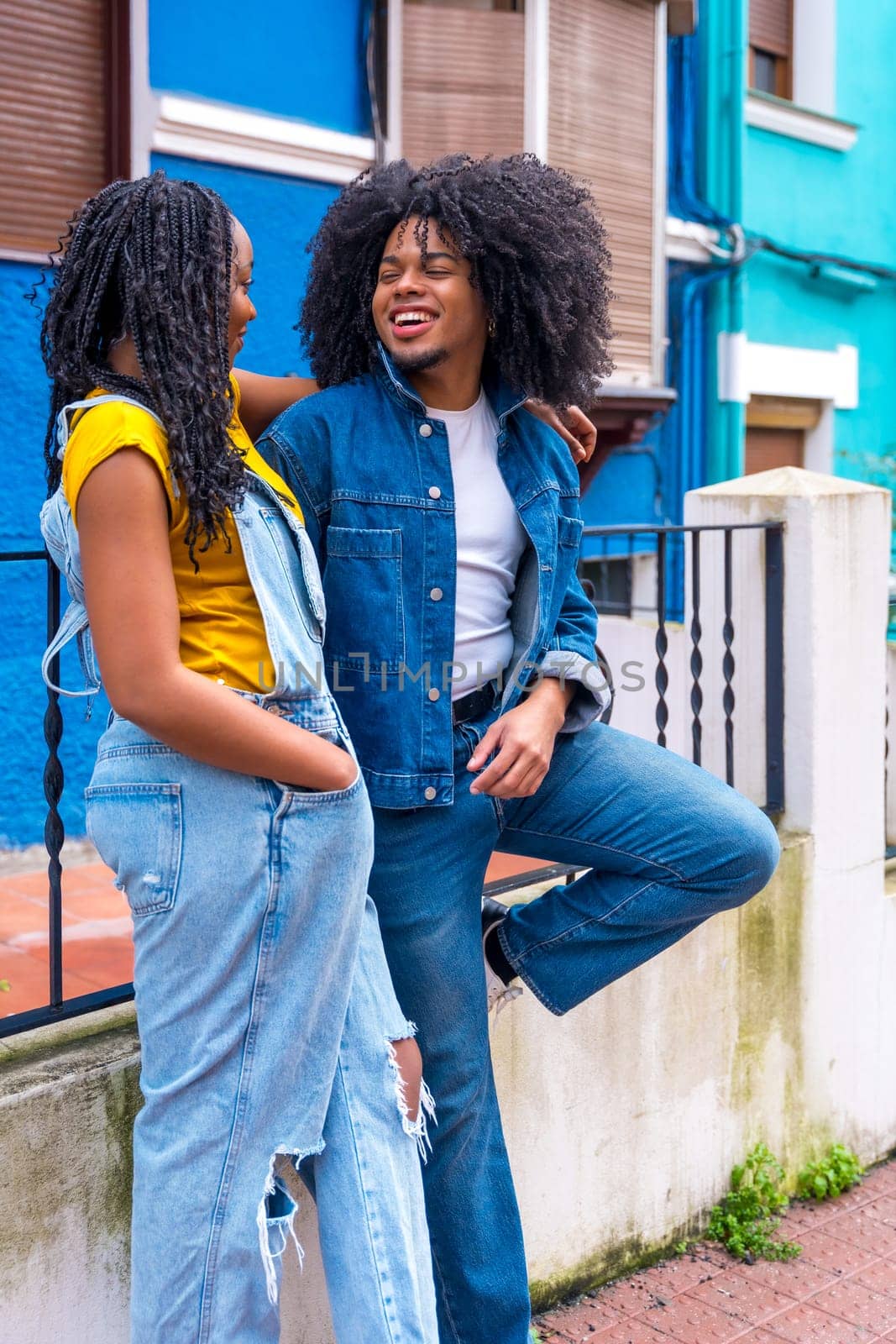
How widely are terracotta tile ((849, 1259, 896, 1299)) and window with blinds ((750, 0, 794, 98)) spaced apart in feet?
24.0

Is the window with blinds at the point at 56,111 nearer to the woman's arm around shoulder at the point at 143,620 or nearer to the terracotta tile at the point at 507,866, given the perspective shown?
the terracotta tile at the point at 507,866

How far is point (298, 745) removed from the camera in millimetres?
1753

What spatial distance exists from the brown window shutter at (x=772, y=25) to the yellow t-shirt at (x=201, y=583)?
8113 mm

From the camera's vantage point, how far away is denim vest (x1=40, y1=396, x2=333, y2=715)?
1.78 m

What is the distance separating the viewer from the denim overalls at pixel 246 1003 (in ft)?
5.75

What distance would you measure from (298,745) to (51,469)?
53 cm

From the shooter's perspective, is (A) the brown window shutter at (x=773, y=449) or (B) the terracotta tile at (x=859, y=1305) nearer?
(B) the terracotta tile at (x=859, y=1305)

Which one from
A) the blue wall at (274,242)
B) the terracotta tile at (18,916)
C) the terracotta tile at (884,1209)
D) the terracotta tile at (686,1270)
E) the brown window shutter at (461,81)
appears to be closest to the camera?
the terracotta tile at (686,1270)

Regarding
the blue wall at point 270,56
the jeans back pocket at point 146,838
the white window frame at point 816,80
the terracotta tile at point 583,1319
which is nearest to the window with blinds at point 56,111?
the blue wall at point 270,56

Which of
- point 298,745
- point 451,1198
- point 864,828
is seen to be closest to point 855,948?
point 864,828

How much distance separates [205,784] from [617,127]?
6.40 m

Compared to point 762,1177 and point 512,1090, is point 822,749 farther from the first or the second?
point 512,1090

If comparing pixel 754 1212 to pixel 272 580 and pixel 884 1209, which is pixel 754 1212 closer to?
pixel 884 1209

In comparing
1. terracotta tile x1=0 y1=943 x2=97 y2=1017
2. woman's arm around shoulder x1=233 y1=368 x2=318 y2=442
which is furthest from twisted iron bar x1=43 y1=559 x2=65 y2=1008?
terracotta tile x1=0 y1=943 x2=97 y2=1017
